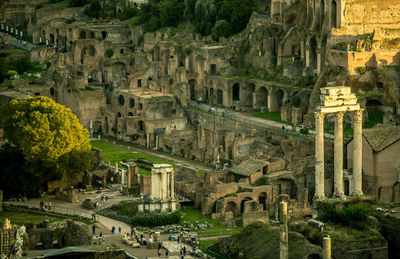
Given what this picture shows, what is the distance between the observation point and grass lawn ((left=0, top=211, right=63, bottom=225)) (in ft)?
333

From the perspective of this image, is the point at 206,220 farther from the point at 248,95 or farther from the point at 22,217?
the point at 248,95

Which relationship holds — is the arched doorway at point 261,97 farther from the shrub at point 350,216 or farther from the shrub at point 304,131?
the shrub at point 350,216

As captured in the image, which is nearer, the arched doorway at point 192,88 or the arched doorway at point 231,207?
the arched doorway at point 231,207

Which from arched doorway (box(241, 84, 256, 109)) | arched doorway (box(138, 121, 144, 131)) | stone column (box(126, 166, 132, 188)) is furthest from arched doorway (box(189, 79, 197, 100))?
stone column (box(126, 166, 132, 188))

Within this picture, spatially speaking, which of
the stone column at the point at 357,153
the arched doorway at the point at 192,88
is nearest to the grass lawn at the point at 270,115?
the arched doorway at the point at 192,88

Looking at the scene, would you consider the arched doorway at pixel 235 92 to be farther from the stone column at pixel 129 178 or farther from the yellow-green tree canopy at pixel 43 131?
the stone column at pixel 129 178

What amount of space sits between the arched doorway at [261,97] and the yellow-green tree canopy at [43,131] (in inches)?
958

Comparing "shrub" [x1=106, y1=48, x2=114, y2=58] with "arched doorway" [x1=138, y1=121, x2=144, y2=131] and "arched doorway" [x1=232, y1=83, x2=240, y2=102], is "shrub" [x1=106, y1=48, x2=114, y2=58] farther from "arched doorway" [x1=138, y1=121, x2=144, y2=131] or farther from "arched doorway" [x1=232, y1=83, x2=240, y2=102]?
"arched doorway" [x1=138, y1=121, x2=144, y2=131]

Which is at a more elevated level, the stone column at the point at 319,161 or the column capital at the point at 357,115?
the column capital at the point at 357,115

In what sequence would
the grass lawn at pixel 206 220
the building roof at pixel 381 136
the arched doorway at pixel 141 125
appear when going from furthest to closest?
the arched doorway at pixel 141 125 → the building roof at pixel 381 136 → the grass lawn at pixel 206 220

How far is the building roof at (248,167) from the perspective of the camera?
107 m

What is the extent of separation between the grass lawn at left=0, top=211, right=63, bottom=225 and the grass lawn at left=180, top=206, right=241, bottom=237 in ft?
30.9

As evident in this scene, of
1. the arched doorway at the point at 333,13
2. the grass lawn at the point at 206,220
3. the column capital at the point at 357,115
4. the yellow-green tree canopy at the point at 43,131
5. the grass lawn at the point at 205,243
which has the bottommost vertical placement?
the grass lawn at the point at 206,220

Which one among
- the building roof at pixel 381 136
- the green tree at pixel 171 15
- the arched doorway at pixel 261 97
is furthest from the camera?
the green tree at pixel 171 15
